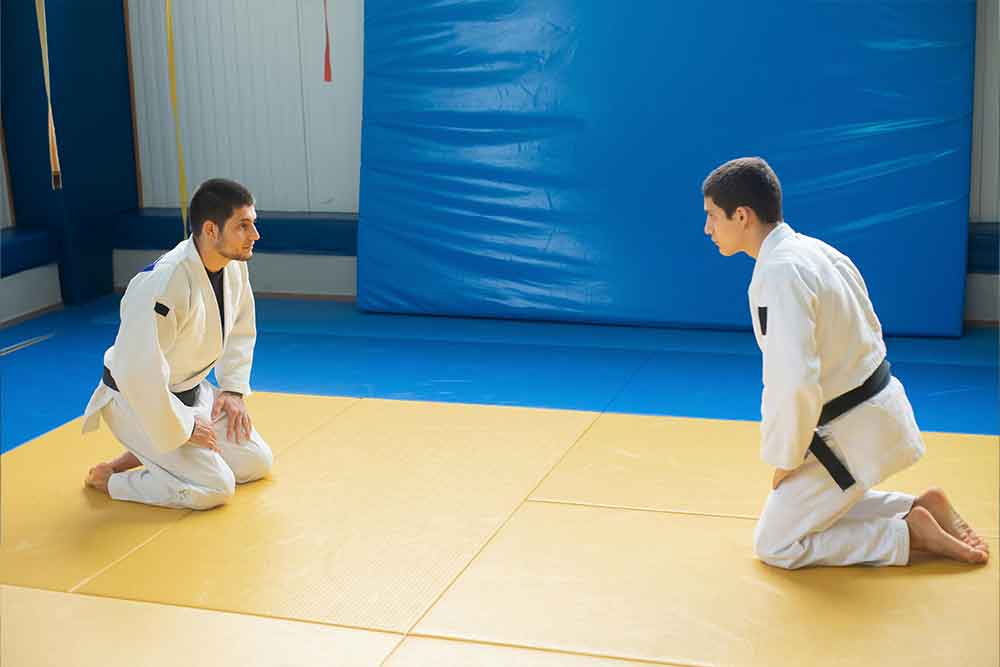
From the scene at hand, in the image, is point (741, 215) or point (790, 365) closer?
point (790, 365)

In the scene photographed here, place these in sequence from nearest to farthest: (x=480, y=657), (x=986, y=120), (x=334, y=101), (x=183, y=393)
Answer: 1. (x=480, y=657)
2. (x=183, y=393)
3. (x=986, y=120)
4. (x=334, y=101)

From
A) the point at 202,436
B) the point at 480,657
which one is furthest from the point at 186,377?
the point at 480,657

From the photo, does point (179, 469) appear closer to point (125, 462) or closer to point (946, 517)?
point (125, 462)

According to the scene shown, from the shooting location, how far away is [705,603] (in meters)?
3.10

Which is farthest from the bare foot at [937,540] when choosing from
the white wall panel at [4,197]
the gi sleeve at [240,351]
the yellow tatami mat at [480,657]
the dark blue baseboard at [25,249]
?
the white wall panel at [4,197]

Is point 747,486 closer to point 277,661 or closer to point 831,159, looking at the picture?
point 277,661

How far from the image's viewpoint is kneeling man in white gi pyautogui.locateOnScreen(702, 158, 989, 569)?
3080 millimetres

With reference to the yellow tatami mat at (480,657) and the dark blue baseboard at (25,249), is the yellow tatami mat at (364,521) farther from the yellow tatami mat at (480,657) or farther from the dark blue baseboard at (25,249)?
the dark blue baseboard at (25,249)

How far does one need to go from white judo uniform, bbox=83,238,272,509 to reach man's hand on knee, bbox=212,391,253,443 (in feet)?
0.07

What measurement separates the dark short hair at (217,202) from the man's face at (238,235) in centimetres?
2

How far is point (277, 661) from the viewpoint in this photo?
2908 millimetres

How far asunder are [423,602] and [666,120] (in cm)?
344

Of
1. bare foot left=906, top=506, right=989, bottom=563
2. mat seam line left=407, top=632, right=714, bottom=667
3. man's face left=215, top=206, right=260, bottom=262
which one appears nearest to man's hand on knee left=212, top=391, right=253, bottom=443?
man's face left=215, top=206, right=260, bottom=262

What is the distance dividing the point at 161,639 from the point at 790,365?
1726 mm
